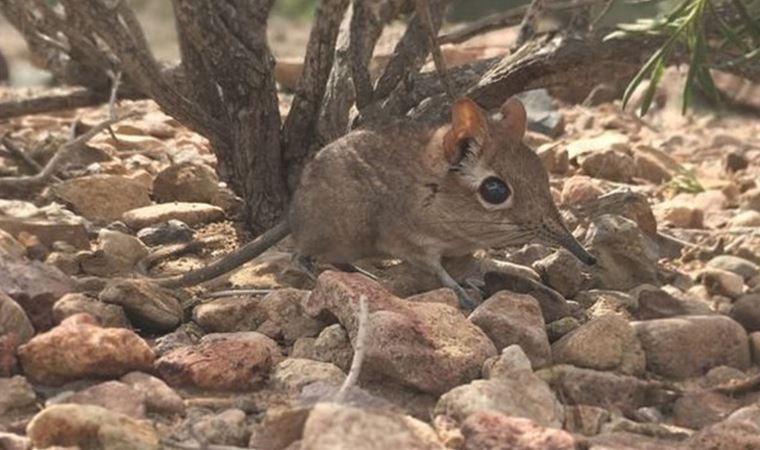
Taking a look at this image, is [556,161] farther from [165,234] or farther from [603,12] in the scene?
[165,234]

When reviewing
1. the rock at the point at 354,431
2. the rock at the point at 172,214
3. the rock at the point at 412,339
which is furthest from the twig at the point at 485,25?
the rock at the point at 354,431

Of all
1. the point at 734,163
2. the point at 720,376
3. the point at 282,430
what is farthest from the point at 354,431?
the point at 734,163

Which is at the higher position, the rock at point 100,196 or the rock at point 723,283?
the rock at point 100,196

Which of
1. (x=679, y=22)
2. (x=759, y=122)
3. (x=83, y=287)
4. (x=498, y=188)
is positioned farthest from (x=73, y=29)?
(x=759, y=122)

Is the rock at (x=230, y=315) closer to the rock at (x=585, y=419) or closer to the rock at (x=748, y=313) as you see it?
the rock at (x=585, y=419)

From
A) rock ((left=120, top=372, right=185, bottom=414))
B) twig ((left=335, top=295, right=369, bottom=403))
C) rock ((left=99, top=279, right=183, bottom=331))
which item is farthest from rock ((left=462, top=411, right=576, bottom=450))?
rock ((left=99, top=279, right=183, bottom=331))
